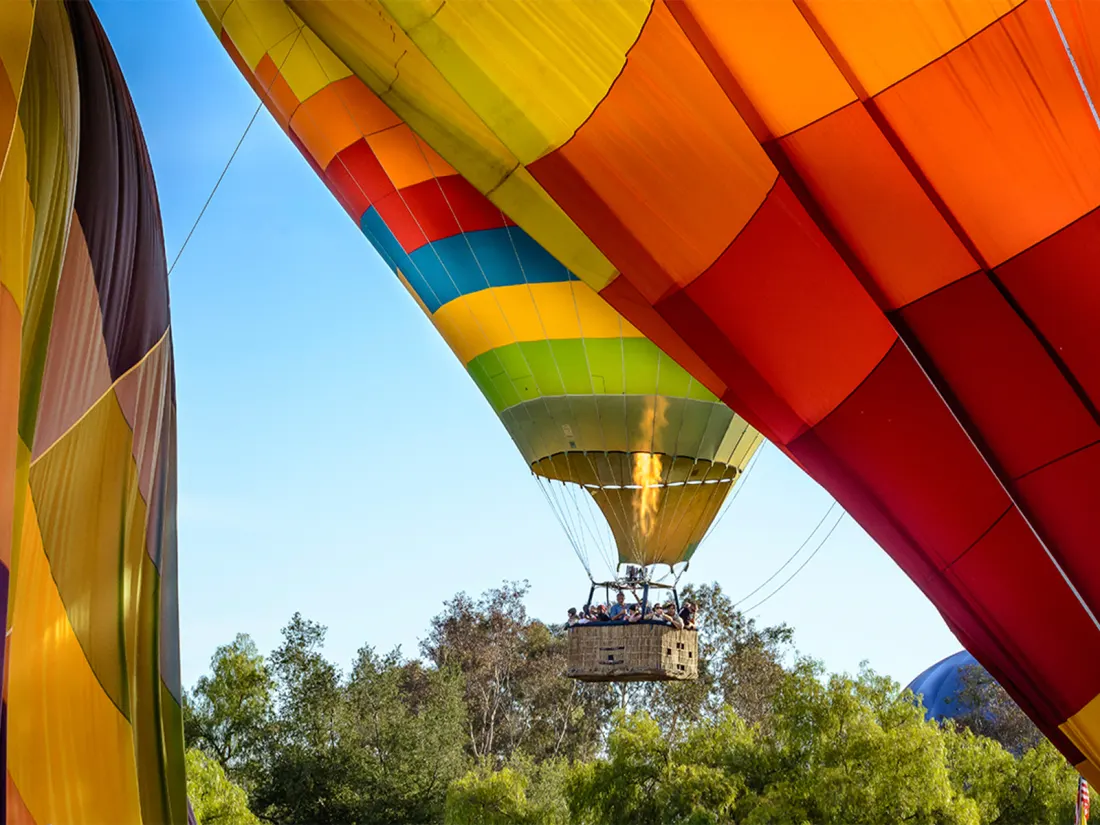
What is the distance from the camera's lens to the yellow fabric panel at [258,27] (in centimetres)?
1022

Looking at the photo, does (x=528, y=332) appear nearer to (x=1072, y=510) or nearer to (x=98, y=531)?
(x=1072, y=510)

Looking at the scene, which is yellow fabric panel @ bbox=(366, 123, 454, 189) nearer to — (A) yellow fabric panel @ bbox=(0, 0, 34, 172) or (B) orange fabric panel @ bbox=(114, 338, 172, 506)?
(B) orange fabric panel @ bbox=(114, 338, 172, 506)

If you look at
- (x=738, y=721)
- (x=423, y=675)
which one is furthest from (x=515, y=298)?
(x=423, y=675)

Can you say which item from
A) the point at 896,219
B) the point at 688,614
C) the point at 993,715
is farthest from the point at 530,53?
the point at 993,715

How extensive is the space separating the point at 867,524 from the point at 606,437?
519cm

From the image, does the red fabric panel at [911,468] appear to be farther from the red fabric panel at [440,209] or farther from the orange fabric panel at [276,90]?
the orange fabric panel at [276,90]

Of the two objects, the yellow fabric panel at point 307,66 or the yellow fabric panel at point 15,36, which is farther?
the yellow fabric panel at point 307,66

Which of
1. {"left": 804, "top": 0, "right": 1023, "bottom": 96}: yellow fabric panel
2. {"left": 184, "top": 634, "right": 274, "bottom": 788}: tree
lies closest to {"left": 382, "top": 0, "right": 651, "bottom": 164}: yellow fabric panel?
{"left": 804, "top": 0, "right": 1023, "bottom": 96}: yellow fabric panel

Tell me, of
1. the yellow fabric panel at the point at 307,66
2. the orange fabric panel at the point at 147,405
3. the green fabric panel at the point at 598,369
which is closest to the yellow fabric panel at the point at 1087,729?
the orange fabric panel at the point at 147,405

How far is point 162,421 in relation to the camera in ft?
18.4

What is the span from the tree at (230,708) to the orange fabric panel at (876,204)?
2074 cm

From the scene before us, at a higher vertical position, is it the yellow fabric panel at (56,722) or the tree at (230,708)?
the tree at (230,708)

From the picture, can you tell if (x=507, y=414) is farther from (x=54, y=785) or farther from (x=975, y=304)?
(x=54, y=785)

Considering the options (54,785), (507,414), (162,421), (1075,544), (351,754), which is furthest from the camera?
(351,754)
